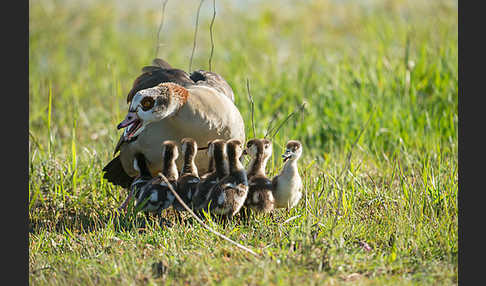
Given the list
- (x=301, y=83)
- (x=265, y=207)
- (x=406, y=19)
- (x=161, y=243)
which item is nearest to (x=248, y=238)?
(x=265, y=207)

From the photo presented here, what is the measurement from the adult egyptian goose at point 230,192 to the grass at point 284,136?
0.15 metres

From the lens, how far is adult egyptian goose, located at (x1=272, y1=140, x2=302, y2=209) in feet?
15.2

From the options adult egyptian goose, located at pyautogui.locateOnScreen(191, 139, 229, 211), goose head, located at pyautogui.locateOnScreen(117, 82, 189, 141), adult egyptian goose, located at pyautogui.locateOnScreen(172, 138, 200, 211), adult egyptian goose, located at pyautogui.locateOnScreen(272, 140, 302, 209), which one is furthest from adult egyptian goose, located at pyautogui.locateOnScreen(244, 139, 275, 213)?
goose head, located at pyautogui.locateOnScreen(117, 82, 189, 141)

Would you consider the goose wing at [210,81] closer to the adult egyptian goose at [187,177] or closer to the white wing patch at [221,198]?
the adult egyptian goose at [187,177]

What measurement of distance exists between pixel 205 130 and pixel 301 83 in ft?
11.5

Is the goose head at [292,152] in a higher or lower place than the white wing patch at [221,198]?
higher

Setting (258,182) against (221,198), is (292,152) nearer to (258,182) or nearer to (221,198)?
(258,182)

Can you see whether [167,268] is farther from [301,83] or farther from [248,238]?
[301,83]

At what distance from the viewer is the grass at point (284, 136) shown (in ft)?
13.1

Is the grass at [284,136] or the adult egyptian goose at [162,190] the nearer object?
the grass at [284,136]

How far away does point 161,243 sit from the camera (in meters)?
4.41

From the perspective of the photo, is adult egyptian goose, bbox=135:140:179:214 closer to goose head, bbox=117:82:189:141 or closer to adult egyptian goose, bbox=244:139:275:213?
goose head, bbox=117:82:189:141

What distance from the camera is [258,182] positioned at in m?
4.75

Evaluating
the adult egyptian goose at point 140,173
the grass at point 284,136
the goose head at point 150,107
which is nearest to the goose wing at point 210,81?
the grass at point 284,136
